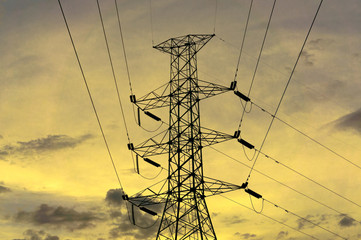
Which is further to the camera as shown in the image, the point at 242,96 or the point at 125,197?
the point at 125,197

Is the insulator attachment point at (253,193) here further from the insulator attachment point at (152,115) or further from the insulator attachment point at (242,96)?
the insulator attachment point at (152,115)

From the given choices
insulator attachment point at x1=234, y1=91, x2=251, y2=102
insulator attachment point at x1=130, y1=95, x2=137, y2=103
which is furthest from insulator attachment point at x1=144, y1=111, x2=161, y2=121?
insulator attachment point at x1=234, y1=91, x2=251, y2=102

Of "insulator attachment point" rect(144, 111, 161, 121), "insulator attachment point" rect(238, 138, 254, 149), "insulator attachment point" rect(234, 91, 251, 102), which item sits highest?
"insulator attachment point" rect(144, 111, 161, 121)

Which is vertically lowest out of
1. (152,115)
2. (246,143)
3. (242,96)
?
(246,143)

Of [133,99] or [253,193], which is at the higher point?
[133,99]

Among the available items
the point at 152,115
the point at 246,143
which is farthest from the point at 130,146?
the point at 246,143

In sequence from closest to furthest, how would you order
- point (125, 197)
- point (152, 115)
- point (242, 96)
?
point (242, 96) < point (125, 197) < point (152, 115)

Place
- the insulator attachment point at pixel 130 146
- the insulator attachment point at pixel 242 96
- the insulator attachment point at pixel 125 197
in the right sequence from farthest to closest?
1. the insulator attachment point at pixel 130 146
2. the insulator attachment point at pixel 125 197
3. the insulator attachment point at pixel 242 96

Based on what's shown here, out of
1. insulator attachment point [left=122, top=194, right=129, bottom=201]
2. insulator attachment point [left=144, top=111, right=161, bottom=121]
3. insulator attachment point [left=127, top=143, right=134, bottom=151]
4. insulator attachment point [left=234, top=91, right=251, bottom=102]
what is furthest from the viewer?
insulator attachment point [left=144, top=111, right=161, bottom=121]

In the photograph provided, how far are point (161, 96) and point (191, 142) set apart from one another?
14.3 ft

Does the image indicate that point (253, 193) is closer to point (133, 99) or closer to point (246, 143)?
point (246, 143)

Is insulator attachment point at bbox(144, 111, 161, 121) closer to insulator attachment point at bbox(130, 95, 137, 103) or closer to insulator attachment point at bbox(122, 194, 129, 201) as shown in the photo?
insulator attachment point at bbox(130, 95, 137, 103)

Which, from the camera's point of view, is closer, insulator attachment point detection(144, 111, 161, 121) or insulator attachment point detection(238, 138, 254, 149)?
insulator attachment point detection(238, 138, 254, 149)

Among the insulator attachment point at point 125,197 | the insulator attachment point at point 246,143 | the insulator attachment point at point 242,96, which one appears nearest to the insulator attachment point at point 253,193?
the insulator attachment point at point 246,143
